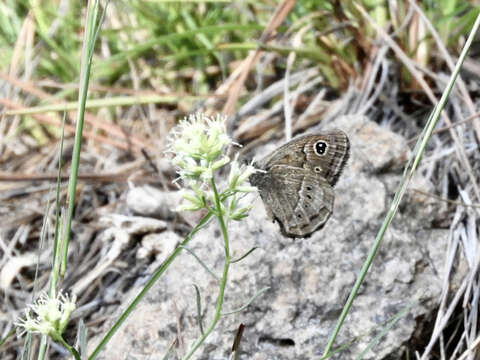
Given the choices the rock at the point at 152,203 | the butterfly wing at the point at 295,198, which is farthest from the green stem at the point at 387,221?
the rock at the point at 152,203

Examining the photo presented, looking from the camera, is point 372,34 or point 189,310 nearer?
point 189,310

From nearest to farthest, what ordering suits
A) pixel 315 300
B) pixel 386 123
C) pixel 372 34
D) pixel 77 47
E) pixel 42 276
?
pixel 315 300
pixel 42 276
pixel 386 123
pixel 372 34
pixel 77 47

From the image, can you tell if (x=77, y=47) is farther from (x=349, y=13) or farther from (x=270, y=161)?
(x=270, y=161)

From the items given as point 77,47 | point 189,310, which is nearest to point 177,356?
point 189,310

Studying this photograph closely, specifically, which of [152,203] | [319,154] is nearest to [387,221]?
[319,154]

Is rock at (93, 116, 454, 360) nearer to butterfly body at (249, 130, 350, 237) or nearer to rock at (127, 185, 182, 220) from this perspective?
butterfly body at (249, 130, 350, 237)

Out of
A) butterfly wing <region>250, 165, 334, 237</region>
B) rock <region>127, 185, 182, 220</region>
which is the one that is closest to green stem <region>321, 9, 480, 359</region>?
butterfly wing <region>250, 165, 334, 237</region>
